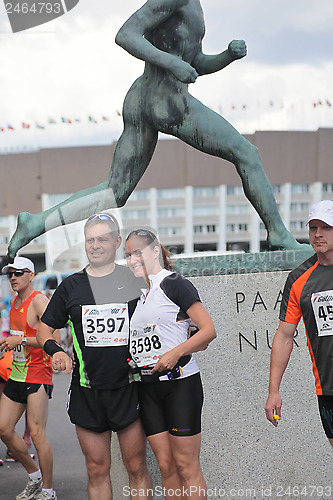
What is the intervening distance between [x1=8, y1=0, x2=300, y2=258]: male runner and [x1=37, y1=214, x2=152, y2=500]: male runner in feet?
3.89

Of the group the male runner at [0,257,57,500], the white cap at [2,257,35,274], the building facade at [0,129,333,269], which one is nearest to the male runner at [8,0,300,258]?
the white cap at [2,257,35,274]

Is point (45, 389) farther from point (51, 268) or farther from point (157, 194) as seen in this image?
point (157, 194)

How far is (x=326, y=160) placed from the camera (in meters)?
42.7

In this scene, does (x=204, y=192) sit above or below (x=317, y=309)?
above

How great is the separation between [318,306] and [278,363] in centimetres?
37

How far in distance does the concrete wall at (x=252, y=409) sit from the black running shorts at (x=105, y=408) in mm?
915

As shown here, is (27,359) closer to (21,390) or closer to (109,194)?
Result: (21,390)

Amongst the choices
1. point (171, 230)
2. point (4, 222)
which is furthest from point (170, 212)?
point (4, 222)

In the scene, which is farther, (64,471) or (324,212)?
(64,471)

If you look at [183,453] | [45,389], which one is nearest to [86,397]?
[183,453]

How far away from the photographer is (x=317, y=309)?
2535 millimetres

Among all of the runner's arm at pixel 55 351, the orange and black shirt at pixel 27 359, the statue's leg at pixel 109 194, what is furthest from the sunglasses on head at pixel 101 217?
the orange and black shirt at pixel 27 359

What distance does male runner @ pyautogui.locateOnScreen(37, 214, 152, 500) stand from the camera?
2.68 meters

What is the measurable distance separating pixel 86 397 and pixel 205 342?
2.13 feet
